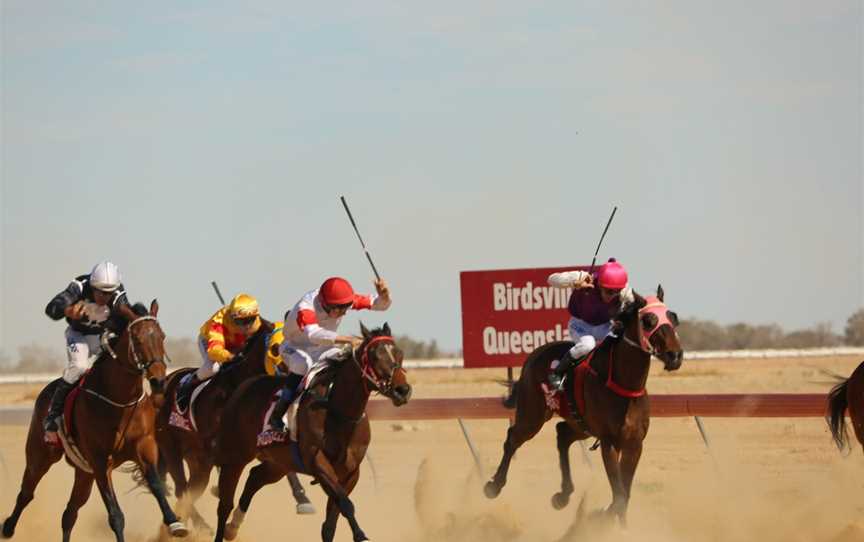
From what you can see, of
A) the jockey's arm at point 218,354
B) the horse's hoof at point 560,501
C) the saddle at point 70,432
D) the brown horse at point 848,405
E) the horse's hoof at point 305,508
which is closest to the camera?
the brown horse at point 848,405

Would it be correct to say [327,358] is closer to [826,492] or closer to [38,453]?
[38,453]

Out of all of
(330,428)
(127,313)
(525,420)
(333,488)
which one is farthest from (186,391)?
(525,420)

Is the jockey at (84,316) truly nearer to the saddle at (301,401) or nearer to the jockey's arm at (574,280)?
the saddle at (301,401)

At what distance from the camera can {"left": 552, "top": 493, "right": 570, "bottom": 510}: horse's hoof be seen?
15.3m

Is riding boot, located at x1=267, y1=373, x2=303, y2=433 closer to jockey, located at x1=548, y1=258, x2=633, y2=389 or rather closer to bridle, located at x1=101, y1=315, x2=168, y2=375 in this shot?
bridle, located at x1=101, y1=315, x2=168, y2=375

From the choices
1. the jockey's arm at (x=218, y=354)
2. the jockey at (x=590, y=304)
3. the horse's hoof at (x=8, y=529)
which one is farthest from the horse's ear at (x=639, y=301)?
the horse's hoof at (x=8, y=529)

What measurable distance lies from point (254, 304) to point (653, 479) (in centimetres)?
575

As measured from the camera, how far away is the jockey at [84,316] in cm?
1363

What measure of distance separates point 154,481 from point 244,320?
7.53 feet

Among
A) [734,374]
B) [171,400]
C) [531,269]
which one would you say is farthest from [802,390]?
[171,400]

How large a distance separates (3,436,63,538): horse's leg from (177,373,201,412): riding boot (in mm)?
1260

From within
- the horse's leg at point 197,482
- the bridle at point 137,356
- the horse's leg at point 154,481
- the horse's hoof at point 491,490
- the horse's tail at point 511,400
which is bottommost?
the horse's hoof at point 491,490

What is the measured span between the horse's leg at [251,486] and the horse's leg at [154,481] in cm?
57

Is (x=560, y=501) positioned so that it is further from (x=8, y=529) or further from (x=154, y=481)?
(x=8, y=529)
